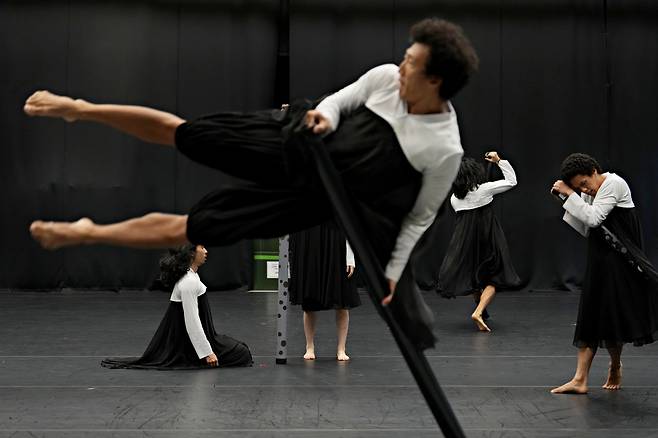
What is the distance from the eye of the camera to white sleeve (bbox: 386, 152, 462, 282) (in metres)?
3.26

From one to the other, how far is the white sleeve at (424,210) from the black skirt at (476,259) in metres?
5.25

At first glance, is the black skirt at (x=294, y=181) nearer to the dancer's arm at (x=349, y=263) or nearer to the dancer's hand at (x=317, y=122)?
the dancer's hand at (x=317, y=122)

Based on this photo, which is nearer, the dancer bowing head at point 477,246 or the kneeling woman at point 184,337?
the kneeling woman at point 184,337

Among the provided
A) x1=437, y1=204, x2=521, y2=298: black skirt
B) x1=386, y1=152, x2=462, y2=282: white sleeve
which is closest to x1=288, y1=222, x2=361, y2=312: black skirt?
x1=437, y1=204, x2=521, y2=298: black skirt

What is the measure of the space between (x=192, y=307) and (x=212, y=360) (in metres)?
0.40

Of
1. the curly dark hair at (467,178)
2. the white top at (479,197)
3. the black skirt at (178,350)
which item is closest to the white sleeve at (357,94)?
the black skirt at (178,350)

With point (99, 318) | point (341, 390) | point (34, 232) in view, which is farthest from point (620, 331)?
point (99, 318)

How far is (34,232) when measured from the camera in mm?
3365

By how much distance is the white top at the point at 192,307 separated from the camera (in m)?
6.34

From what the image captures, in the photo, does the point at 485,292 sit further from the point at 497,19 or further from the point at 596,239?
the point at 497,19

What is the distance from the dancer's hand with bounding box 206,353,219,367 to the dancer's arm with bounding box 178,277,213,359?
28mm

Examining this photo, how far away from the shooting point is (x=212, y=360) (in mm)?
6438

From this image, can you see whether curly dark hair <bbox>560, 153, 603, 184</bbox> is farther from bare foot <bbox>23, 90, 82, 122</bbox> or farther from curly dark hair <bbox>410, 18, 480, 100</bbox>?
bare foot <bbox>23, 90, 82, 122</bbox>

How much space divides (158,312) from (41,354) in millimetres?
2716
